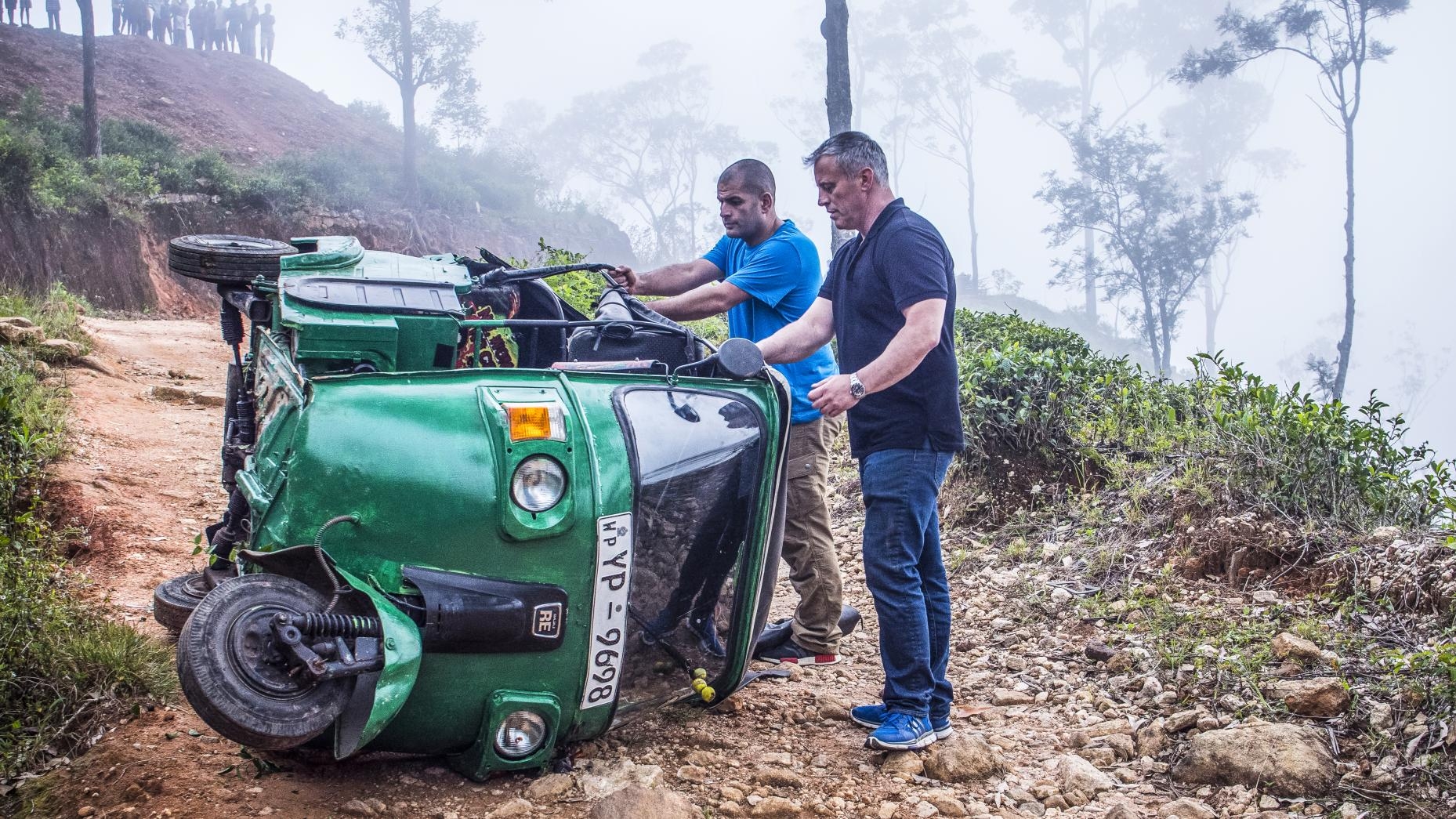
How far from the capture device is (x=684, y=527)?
2945mm

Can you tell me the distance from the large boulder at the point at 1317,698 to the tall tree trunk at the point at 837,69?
1012 cm

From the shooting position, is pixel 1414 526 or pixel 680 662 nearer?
pixel 680 662

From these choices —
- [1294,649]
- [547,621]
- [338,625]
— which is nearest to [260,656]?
[338,625]

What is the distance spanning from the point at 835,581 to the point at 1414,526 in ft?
8.20

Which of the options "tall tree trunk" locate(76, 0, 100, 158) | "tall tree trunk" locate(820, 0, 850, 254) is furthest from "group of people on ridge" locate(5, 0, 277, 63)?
"tall tree trunk" locate(820, 0, 850, 254)

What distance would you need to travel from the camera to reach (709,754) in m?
3.19

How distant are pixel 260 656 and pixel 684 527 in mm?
1170

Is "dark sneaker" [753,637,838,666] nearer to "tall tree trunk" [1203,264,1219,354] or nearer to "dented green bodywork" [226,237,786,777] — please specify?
"dented green bodywork" [226,237,786,777]

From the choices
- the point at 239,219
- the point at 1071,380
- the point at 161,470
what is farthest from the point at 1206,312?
the point at 161,470

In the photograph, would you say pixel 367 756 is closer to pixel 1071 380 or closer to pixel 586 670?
pixel 586 670

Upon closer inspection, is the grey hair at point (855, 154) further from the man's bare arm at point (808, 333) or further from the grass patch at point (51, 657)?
the grass patch at point (51, 657)

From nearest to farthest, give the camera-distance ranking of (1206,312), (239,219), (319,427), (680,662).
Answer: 1. (319,427)
2. (680,662)
3. (239,219)
4. (1206,312)

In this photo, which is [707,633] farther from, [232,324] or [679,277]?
[232,324]

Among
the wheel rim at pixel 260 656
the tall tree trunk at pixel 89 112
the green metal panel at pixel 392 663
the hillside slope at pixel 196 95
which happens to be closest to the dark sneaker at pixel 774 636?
the green metal panel at pixel 392 663
